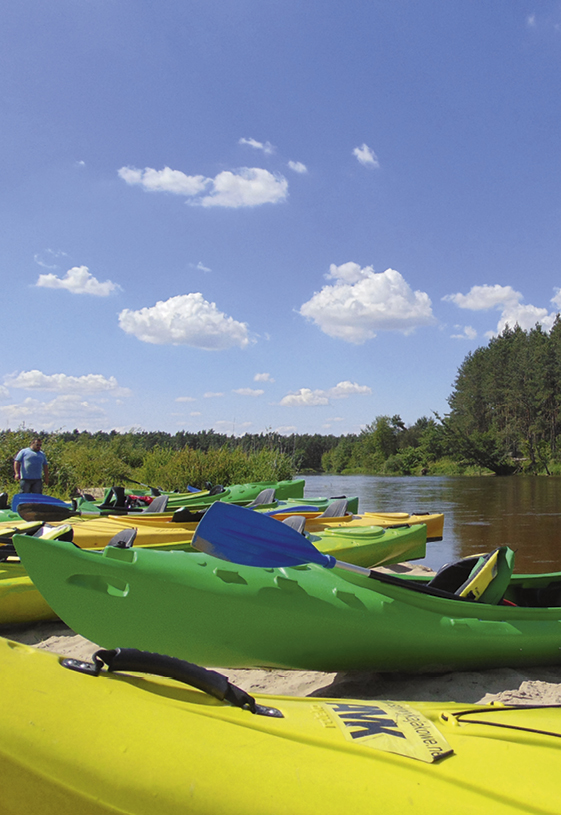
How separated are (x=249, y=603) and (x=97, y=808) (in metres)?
1.44

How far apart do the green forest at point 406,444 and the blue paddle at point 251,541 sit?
9612mm

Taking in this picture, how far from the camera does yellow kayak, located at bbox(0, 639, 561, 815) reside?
108cm

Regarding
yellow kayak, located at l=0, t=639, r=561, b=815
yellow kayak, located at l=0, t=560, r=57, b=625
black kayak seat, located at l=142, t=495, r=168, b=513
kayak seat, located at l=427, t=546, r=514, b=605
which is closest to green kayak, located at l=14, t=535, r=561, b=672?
kayak seat, located at l=427, t=546, r=514, b=605

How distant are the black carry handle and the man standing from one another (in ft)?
23.9

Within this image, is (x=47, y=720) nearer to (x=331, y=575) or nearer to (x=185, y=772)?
(x=185, y=772)

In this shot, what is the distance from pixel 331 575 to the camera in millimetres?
2805

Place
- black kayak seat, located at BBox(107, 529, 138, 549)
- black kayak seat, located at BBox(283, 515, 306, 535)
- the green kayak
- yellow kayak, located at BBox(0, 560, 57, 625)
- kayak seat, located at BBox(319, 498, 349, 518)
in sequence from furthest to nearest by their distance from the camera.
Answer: kayak seat, located at BBox(319, 498, 349, 518)
black kayak seat, located at BBox(283, 515, 306, 535)
yellow kayak, located at BBox(0, 560, 57, 625)
black kayak seat, located at BBox(107, 529, 138, 549)
the green kayak

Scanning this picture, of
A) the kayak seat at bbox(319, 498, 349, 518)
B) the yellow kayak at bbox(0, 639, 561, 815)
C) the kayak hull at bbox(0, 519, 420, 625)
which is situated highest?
the yellow kayak at bbox(0, 639, 561, 815)

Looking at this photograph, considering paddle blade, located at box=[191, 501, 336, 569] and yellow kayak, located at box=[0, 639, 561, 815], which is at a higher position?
paddle blade, located at box=[191, 501, 336, 569]

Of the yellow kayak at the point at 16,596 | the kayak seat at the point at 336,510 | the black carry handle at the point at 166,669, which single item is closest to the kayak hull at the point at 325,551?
the yellow kayak at the point at 16,596

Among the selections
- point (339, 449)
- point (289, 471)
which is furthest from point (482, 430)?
point (289, 471)

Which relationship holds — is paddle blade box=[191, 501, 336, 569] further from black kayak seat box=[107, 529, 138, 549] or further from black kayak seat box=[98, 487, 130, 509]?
black kayak seat box=[98, 487, 130, 509]

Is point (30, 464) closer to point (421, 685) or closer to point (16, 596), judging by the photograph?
point (16, 596)

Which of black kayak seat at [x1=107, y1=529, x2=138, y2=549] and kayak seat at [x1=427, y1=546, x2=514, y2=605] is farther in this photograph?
kayak seat at [x1=427, y1=546, x2=514, y2=605]
